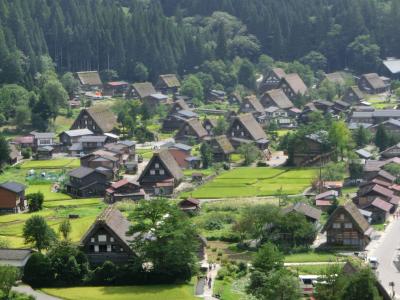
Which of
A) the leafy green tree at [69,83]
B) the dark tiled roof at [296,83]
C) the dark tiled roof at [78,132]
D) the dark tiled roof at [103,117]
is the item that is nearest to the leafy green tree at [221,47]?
the dark tiled roof at [296,83]

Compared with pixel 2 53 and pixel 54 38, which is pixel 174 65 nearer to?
pixel 54 38

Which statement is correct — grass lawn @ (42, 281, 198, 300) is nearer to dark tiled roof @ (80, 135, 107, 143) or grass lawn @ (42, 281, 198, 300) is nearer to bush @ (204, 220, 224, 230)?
bush @ (204, 220, 224, 230)

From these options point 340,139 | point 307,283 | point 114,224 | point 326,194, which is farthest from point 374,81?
point 307,283

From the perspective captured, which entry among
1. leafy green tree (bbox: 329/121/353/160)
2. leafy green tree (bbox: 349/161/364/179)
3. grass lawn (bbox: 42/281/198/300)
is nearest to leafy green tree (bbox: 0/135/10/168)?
leafy green tree (bbox: 329/121/353/160)

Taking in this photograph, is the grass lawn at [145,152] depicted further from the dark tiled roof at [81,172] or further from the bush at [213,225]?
the bush at [213,225]

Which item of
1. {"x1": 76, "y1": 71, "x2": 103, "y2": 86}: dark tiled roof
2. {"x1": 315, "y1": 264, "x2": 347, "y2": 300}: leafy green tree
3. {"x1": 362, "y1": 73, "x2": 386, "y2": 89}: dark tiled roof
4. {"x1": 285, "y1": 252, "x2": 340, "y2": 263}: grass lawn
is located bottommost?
{"x1": 285, "y1": 252, "x2": 340, "y2": 263}: grass lawn

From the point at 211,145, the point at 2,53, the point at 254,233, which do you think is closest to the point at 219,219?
the point at 254,233
